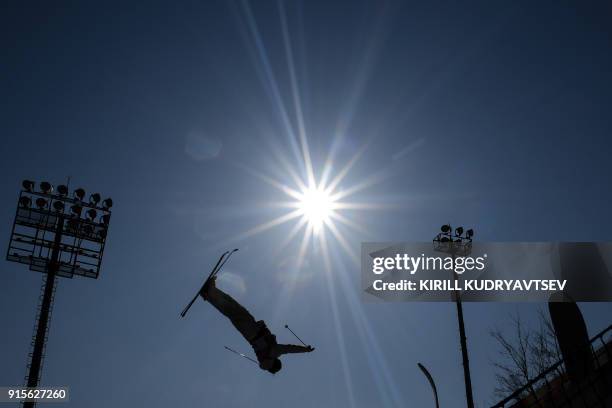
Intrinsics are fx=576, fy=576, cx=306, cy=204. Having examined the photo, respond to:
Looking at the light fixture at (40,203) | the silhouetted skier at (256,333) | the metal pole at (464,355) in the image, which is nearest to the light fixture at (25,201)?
the light fixture at (40,203)

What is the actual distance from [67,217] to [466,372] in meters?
26.7

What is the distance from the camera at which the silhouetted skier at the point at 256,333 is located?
15.6m

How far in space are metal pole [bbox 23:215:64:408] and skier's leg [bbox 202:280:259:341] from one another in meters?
21.4

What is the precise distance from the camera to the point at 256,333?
15.8m

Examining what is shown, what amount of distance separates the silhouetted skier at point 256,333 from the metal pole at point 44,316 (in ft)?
70.5

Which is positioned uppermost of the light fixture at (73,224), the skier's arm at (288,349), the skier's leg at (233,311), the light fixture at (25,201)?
the light fixture at (25,201)

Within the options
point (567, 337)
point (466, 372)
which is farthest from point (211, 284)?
point (466, 372)

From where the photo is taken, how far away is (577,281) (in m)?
24.9

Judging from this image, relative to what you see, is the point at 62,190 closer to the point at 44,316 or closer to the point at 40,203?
the point at 40,203

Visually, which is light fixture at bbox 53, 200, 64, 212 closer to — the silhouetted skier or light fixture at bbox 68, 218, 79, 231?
light fixture at bbox 68, 218, 79, 231

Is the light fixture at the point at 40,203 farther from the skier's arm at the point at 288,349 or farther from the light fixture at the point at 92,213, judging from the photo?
the skier's arm at the point at 288,349

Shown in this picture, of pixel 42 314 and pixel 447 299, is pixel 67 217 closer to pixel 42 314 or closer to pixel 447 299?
pixel 42 314

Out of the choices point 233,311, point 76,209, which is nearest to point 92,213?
point 76,209

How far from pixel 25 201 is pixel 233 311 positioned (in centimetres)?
2525
